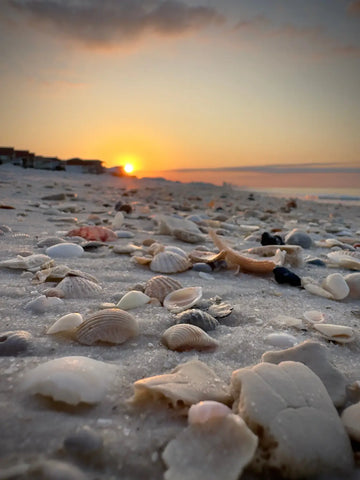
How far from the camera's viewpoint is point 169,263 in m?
2.66

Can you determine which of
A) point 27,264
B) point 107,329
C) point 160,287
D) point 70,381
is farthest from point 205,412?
point 27,264

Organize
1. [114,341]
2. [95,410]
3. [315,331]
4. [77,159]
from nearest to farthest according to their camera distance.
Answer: [95,410] → [114,341] → [315,331] → [77,159]

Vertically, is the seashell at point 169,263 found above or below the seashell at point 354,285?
below

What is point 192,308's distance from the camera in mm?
1880

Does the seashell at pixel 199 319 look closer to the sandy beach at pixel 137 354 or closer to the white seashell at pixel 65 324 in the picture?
the sandy beach at pixel 137 354

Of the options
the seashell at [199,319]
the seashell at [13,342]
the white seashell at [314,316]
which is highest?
the white seashell at [314,316]

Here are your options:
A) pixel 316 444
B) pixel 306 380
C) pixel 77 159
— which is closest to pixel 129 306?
pixel 306 380

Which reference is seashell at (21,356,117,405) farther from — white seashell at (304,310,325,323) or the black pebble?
the black pebble

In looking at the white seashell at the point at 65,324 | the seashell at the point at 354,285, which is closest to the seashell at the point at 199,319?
the white seashell at the point at 65,324

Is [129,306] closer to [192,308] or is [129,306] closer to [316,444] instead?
[192,308]

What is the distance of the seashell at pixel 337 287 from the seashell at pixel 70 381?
5.07ft

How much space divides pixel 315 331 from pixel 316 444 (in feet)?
2.79

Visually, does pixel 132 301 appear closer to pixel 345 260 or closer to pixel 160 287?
pixel 160 287

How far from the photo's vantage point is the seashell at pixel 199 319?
5.43 ft
